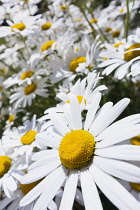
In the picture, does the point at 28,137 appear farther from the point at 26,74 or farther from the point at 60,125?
the point at 26,74

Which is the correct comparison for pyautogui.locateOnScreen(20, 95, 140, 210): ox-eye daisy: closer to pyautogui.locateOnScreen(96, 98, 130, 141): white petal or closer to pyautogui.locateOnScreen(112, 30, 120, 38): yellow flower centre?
pyautogui.locateOnScreen(96, 98, 130, 141): white petal

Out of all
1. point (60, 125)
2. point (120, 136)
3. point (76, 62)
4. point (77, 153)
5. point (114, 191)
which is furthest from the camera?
point (76, 62)

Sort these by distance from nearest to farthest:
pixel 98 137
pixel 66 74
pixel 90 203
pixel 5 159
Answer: pixel 90 203 → pixel 98 137 → pixel 5 159 → pixel 66 74

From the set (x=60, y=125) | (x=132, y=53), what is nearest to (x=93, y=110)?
(x=60, y=125)

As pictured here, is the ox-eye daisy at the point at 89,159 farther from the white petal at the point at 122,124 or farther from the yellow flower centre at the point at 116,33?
the yellow flower centre at the point at 116,33

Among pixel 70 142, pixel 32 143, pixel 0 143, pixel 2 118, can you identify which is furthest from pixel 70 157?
pixel 2 118

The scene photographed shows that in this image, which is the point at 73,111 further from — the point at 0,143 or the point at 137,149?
the point at 0,143
